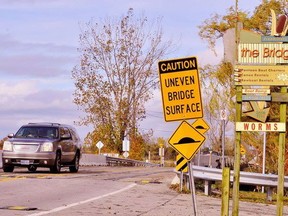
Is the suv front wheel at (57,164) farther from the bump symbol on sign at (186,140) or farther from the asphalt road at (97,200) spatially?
the bump symbol on sign at (186,140)

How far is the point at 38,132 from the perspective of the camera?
30.7 meters

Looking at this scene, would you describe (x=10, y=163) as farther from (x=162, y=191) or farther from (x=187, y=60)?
(x=187, y=60)

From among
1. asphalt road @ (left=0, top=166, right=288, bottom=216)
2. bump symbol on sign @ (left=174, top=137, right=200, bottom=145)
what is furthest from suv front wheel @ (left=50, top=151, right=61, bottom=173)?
bump symbol on sign @ (left=174, top=137, right=200, bottom=145)

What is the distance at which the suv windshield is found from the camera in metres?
30.4

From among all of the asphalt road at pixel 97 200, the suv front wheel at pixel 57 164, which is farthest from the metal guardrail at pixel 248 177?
the suv front wheel at pixel 57 164

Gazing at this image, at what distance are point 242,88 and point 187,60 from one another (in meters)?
1.42

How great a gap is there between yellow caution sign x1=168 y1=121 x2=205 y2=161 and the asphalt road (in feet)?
6.28

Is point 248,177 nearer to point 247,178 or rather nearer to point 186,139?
point 247,178

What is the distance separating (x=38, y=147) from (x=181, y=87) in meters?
16.7

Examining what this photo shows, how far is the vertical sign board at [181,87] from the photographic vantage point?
13.6 metres

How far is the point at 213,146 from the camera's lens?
204 ft

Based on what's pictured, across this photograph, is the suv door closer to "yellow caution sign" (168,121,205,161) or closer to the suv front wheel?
the suv front wheel

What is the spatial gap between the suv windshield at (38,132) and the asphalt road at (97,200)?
17.8ft

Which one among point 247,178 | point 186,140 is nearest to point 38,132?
point 247,178
